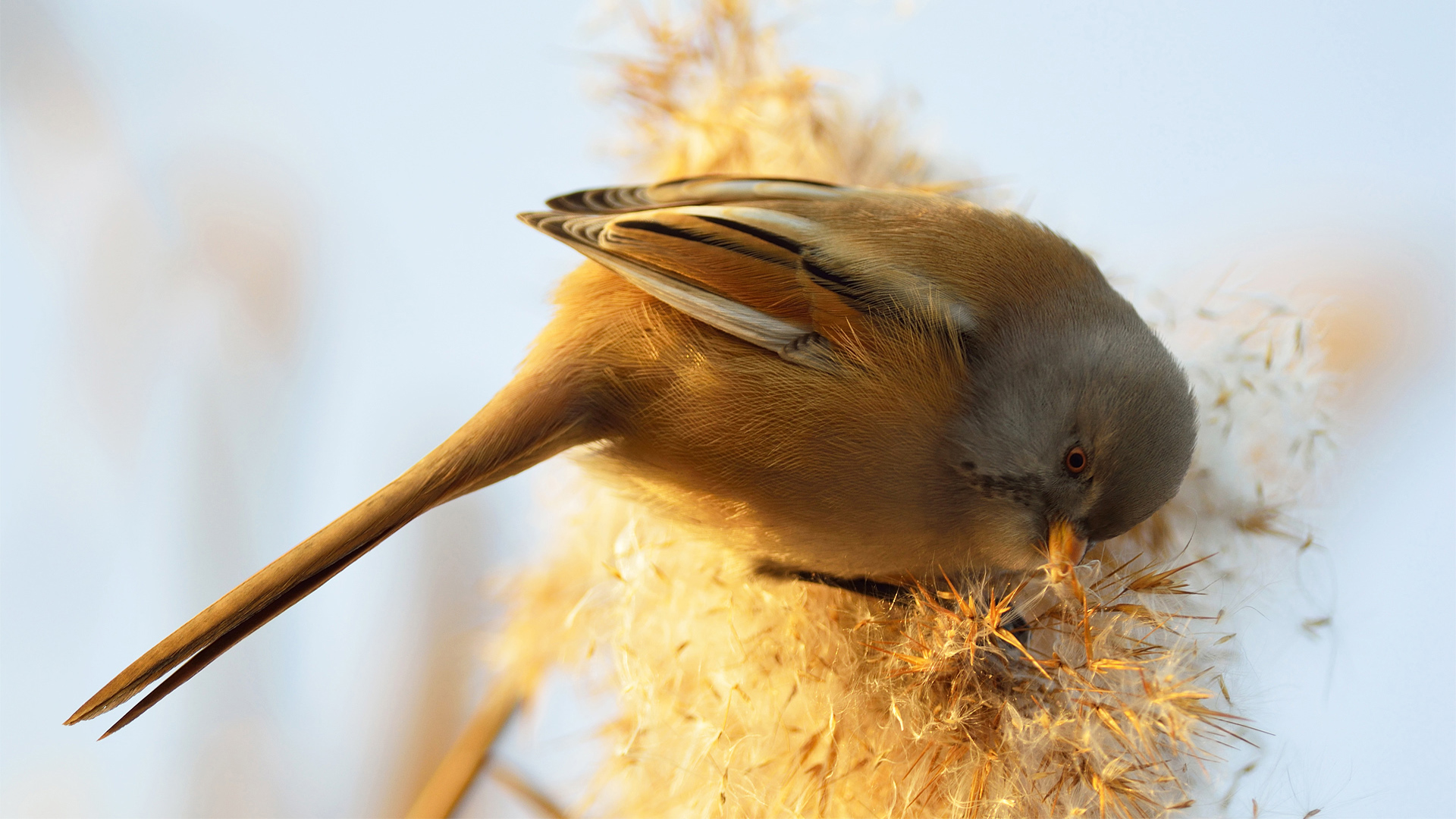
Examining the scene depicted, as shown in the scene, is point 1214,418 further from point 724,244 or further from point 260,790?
point 260,790

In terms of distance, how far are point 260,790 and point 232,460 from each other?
0.83 metres

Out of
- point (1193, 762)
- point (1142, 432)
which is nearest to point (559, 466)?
point (1142, 432)

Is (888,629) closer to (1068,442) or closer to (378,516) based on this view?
(1068,442)

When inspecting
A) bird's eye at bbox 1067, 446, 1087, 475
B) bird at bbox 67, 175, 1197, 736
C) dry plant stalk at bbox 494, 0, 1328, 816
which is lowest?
dry plant stalk at bbox 494, 0, 1328, 816

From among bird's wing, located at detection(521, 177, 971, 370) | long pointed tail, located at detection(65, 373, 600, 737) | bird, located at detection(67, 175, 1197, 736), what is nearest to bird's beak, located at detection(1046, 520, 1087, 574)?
bird, located at detection(67, 175, 1197, 736)

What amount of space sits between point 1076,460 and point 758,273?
0.58m

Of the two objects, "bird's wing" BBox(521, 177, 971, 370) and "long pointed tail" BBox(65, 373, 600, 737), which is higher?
"bird's wing" BBox(521, 177, 971, 370)

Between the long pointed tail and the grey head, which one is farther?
the grey head

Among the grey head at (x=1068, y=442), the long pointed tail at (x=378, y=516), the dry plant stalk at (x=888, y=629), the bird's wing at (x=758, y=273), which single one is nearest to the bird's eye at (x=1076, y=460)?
the grey head at (x=1068, y=442)

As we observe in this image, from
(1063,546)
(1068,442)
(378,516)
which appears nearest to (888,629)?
(1063,546)

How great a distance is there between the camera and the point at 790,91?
6.04 feet

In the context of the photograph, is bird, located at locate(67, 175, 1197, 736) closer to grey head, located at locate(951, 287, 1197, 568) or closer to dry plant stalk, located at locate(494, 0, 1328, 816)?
grey head, located at locate(951, 287, 1197, 568)

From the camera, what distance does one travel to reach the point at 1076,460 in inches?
49.7

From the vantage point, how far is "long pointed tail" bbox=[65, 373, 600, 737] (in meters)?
1.05
